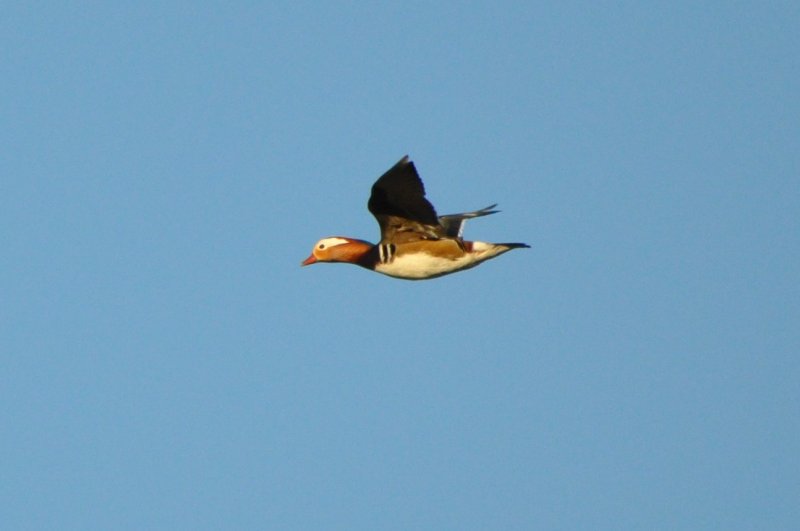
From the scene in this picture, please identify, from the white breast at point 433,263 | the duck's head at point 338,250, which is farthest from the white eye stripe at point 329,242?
the white breast at point 433,263

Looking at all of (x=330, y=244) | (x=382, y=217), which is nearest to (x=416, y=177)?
(x=382, y=217)

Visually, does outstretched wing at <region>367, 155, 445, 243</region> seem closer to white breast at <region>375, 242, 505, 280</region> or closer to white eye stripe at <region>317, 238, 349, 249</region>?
white breast at <region>375, 242, 505, 280</region>

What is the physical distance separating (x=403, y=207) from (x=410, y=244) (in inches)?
36.4

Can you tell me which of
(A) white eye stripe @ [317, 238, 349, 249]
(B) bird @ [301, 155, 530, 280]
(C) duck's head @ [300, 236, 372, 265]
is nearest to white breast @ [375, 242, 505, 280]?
(B) bird @ [301, 155, 530, 280]

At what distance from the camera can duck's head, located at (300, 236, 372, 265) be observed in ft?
86.0

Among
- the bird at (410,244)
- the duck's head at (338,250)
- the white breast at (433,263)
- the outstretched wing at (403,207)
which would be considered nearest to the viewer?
the outstretched wing at (403,207)

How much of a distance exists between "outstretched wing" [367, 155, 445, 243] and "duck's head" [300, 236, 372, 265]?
26.8 inches

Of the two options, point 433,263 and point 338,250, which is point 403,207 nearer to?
point 433,263

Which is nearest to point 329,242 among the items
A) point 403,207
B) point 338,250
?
point 338,250

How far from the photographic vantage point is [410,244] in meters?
25.6

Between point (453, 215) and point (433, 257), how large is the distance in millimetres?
1926

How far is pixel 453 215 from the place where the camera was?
89.5 ft

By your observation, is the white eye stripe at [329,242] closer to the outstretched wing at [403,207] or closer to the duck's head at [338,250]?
the duck's head at [338,250]

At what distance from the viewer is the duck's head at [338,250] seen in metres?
26.2
